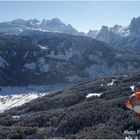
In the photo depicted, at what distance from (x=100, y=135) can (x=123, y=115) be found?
62.3 feet

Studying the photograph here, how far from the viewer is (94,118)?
265ft

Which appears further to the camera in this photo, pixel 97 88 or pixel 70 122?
pixel 97 88

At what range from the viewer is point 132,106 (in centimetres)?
2712

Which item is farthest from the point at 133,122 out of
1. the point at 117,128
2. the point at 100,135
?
the point at 100,135

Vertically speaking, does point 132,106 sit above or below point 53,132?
above

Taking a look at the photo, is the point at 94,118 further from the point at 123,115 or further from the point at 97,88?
the point at 97,88

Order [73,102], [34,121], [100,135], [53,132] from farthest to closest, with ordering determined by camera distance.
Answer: [73,102] → [34,121] → [53,132] → [100,135]

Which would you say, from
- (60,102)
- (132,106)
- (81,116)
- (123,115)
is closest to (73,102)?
(60,102)

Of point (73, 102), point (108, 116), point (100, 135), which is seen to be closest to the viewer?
point (100, 135)

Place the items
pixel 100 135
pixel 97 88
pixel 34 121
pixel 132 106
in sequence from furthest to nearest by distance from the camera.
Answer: pixel 97 88
pixel 34 121
pixel 100 135
pixel 132 106

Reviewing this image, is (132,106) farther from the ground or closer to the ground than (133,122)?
farther from the ground

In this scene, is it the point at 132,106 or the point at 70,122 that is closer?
the point at 132,106

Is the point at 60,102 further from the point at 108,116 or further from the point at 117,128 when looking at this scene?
the point at 117,128

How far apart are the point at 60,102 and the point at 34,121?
3842cm
